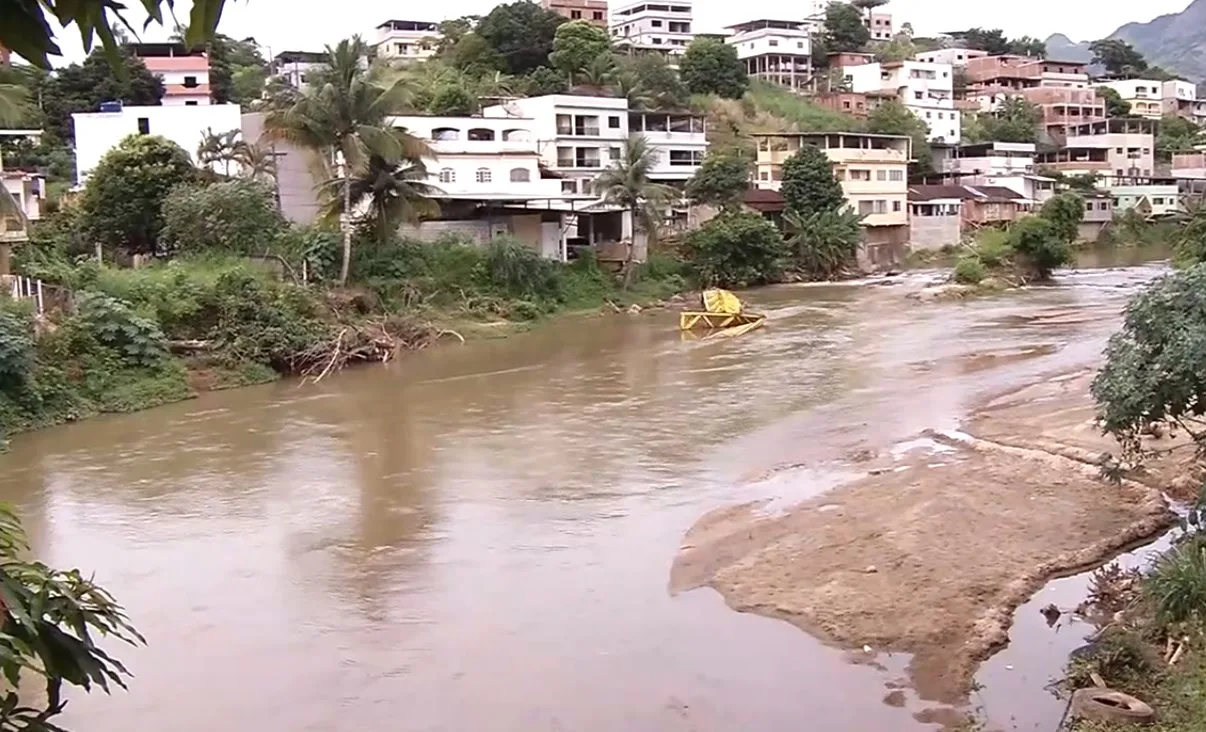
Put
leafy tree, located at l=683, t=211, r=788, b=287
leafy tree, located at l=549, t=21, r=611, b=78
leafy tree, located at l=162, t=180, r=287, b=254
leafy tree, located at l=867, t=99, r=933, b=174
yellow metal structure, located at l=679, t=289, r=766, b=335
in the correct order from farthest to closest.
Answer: leafy tree, located at l=867, t=99, r=933, b=174, leafy tree, located at l=549, t=21, r=611, b=78, leafy tree, located at l=683, t=211, r=788, b=287, yellow metal structure, located at l=679, t=289, r=766, b=335, leafy tree, located at l=162, t=180, r=287, b=254

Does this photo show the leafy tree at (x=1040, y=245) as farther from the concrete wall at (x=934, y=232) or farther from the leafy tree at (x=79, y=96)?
the leafy tree at (x=79, y=96)

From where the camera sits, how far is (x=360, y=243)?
30531 millimetres

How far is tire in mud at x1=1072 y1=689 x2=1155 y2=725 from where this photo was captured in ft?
Answer: 23.8

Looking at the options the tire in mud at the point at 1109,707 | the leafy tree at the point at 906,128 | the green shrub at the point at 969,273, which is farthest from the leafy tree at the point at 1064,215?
the tire in mud at the point at 1109,707

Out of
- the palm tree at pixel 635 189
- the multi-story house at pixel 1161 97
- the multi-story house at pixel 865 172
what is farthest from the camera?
the multi-story house at pixel 1161 97

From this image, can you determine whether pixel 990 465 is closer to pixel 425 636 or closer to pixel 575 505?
pixel 575 505

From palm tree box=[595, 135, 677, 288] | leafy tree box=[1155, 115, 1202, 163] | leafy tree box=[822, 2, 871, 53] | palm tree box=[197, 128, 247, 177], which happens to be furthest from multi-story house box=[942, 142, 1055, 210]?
palm tree box=[197, 128, 247, 177]

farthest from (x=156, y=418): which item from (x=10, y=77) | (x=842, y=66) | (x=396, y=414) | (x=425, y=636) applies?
(x=842, y=66)

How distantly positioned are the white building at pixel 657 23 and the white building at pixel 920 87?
15001mm

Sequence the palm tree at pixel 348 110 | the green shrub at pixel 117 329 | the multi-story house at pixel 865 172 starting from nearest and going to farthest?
the green shrub at pixel 117 329 < the palm tree at pixel 348 110 < the multi-story house at pixel 865 172

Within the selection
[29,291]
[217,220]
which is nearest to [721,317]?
[217,220]

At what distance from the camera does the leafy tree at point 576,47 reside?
181ft

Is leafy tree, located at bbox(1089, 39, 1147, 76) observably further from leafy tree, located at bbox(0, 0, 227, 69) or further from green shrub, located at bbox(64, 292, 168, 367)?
leafy tree, located at bbox(0, 0, 227, 69)

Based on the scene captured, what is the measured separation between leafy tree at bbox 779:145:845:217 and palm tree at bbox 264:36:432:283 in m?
17.8
